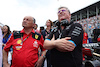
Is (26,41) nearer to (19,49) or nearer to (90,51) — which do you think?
(19,49)

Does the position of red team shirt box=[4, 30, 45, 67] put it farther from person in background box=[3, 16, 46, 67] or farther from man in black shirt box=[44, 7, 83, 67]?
man in black shirt box=[44, 7, 83, 67]

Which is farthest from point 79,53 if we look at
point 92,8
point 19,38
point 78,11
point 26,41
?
point 78,11

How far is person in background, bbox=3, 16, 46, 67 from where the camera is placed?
2.04 meters

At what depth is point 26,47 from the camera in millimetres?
2146

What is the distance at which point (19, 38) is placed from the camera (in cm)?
230

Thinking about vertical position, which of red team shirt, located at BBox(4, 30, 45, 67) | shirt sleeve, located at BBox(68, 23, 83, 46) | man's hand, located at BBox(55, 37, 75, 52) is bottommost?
red team shirt, located at BBox(4, 30, 45, 67)

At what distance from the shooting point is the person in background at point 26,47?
2.04 metres

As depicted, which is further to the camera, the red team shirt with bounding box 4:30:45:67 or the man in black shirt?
the red team shirt with bounding box 4:30:45:67

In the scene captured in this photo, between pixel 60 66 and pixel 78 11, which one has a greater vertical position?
pixel 78 11

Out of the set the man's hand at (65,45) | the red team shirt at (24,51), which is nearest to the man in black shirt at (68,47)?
the man's hand at (65,45)

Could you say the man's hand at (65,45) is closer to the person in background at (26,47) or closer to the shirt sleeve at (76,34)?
the shirt sleeve at (76,34)

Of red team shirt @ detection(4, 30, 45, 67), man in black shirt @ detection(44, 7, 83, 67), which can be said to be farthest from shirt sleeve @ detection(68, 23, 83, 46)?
red team shirt @ detection(4, 30, 45, 67)

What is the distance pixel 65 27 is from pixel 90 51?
126 cm

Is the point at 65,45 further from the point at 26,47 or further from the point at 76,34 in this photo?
the point at 26,47
